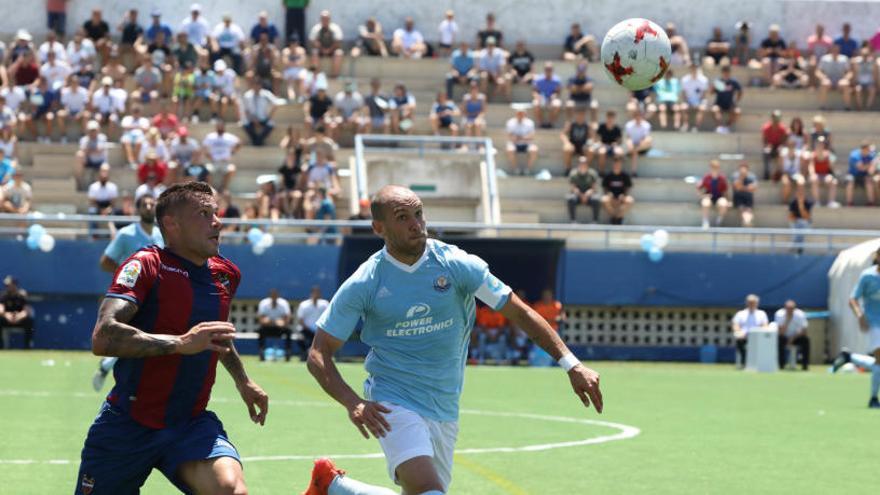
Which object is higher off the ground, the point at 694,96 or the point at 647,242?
the point at 694,96

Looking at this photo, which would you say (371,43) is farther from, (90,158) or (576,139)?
(90,158)

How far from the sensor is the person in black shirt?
2970 cm

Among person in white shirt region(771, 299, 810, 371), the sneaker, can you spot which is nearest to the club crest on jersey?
the sneaker

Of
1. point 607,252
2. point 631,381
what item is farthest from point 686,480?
point 607,252

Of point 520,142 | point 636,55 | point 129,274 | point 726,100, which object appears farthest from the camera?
point 726,100

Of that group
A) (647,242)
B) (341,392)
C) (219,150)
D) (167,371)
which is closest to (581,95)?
(647,242)

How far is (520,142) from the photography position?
3575 cm

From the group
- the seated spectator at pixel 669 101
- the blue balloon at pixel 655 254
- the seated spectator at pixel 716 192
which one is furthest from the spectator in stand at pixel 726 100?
the blue balloon at pixel 655 254

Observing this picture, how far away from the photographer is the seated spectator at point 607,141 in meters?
35.0

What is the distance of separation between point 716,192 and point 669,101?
387 cm

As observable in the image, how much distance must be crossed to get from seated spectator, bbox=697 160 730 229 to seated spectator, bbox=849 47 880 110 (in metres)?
5.63

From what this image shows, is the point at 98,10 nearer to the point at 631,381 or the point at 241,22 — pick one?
the point at 241,22

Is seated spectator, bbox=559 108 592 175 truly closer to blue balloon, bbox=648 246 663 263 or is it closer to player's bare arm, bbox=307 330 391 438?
blue balloon, bbox=648 246 663 263

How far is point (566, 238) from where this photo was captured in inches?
1232
